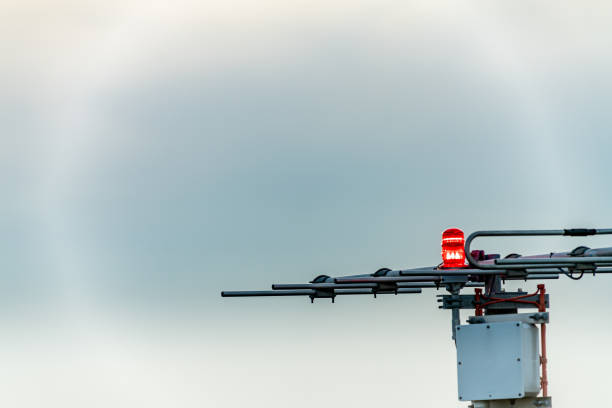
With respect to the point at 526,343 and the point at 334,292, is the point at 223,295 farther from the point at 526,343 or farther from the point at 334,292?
the point at 526,343

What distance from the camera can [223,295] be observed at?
142 feet

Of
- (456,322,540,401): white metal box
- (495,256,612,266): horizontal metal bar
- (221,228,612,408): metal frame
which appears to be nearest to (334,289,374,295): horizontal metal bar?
(221,228,612,408): metal frame

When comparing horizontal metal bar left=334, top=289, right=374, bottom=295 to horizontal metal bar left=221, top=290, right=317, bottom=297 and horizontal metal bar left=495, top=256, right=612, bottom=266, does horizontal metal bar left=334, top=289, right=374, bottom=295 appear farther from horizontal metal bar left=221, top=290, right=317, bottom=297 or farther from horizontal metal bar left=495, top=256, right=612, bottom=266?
horizontal metal bar left=495, top=256, right=612, bottom=266

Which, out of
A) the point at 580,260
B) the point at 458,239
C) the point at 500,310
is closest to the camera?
the point at 580,260

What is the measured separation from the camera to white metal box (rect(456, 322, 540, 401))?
41125 millimetres

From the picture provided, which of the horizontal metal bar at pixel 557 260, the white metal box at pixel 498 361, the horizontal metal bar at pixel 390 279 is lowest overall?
the white metal box at pixel 498 361

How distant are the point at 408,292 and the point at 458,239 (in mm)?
5601

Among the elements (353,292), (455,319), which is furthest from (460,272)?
(353,292)

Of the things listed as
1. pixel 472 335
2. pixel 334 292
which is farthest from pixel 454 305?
pixel 334 292

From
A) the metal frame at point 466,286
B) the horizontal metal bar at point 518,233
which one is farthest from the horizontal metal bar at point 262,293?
the horizontal metal bar at point 518,233

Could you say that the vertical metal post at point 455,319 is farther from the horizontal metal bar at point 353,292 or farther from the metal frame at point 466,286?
the horizontal metal bar at point 353,292

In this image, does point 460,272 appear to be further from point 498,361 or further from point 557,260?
point 498,361

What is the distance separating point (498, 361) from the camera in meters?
41.6

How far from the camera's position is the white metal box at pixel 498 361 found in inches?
1619
